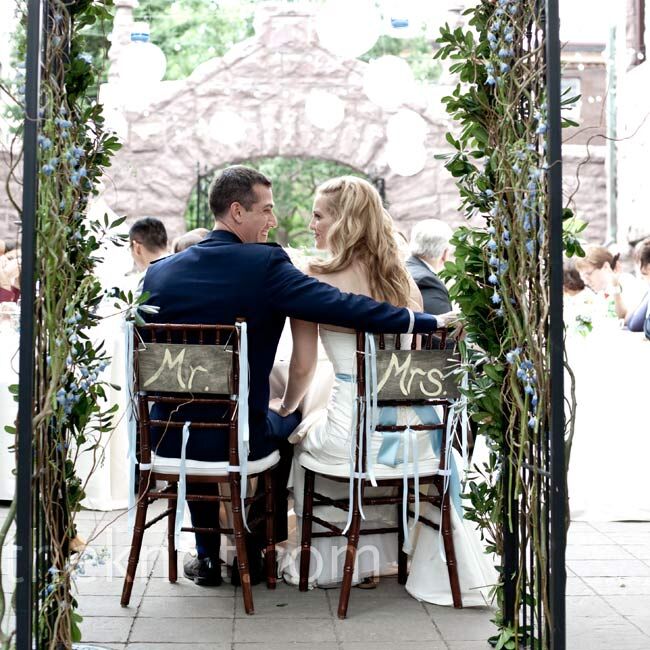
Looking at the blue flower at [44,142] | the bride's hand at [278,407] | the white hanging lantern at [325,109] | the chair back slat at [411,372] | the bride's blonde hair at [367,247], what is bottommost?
the bride's hand at [278,407]

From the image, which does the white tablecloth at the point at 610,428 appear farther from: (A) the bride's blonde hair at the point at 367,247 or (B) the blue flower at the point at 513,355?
(B) the blue flower at the point at 513,355

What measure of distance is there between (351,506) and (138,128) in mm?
10154

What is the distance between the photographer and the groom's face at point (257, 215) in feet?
11.5

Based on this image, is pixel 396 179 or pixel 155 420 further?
pixel 396 179

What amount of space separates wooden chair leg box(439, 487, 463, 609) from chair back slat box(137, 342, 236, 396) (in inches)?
32.6

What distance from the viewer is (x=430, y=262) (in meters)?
4.84

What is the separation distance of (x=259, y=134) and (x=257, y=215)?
941 centimetres

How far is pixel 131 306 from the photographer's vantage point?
2.77 m

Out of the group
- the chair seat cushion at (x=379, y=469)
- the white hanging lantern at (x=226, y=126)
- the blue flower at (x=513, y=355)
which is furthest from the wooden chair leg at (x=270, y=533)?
the white hanging lantern at (x=226, y=126)

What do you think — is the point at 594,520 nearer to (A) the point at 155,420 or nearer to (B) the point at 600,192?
(A) the point at 155,420

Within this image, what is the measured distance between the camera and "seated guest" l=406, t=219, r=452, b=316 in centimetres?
466

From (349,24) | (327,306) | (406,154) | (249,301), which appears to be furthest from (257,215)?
(406,154)

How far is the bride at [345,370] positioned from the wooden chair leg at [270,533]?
7 centimetres

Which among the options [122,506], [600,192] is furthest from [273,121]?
[122,506]
